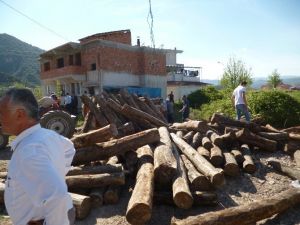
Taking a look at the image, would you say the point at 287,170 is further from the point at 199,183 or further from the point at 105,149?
the point at 105,149

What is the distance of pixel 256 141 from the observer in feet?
31.4

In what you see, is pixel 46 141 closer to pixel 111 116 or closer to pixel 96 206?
pixel 96 206

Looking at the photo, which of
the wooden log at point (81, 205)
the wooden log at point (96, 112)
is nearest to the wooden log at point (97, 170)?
the wooden log at point (81, 205)

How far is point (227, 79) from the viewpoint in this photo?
191ft

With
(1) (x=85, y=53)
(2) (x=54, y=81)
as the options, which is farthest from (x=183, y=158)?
(2) (x=54, y=81)

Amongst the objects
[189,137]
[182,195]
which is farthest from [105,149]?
[189,137]

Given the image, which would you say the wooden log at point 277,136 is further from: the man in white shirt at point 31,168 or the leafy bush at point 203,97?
the leafy bush at point 203,97

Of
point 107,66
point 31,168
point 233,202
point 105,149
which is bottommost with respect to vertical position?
point 233,202

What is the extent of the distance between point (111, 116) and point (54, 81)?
104 feet

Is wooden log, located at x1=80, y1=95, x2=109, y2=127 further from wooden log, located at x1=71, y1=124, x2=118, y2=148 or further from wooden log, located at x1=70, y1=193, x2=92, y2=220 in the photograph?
wooden log, located at x1=70, y1=193, x2=92, y2=220

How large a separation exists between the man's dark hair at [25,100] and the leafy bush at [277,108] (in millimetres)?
16173

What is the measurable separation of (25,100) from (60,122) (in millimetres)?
9348

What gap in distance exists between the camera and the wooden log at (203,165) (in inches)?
248

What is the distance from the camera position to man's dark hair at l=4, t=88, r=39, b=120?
7.95 ft
